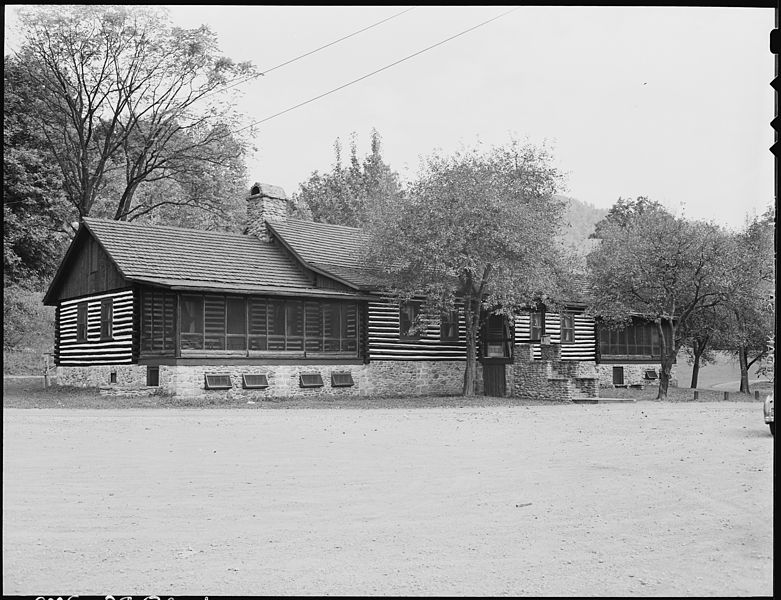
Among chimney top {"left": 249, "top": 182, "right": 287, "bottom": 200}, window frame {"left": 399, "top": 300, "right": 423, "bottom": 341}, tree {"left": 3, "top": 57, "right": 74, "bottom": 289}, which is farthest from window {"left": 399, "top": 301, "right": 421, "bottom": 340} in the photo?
tree {"left": 3, "top": 57, "right": 74, "bottom": 289}

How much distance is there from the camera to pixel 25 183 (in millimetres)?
35500

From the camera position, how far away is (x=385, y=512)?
910 cm

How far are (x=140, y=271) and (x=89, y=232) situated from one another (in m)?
3.89

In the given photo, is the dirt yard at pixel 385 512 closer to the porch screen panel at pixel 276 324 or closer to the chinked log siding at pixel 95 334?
the chinked log siding at pixel 95 334

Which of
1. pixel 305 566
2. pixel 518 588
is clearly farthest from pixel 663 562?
pixel 305 566

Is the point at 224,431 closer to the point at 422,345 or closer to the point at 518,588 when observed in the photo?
the point at 518,588

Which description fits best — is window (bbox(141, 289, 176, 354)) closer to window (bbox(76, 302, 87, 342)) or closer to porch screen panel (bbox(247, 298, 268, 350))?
porch screen panel (bbox(247, 298, 268, 350))

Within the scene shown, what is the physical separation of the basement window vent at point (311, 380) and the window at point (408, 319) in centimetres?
391

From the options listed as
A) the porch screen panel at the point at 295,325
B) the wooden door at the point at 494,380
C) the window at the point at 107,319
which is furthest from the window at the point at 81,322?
the wooden door at the point at 494,380

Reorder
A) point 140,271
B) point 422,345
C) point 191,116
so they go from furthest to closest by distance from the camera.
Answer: point 191,116 < point 422,345 < point 140,271

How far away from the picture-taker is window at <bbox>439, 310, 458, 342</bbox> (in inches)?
1351

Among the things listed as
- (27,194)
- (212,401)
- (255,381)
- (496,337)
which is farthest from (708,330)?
(27,194)

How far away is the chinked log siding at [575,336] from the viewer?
1448 inches

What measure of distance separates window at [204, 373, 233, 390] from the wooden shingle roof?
8.57 ft
